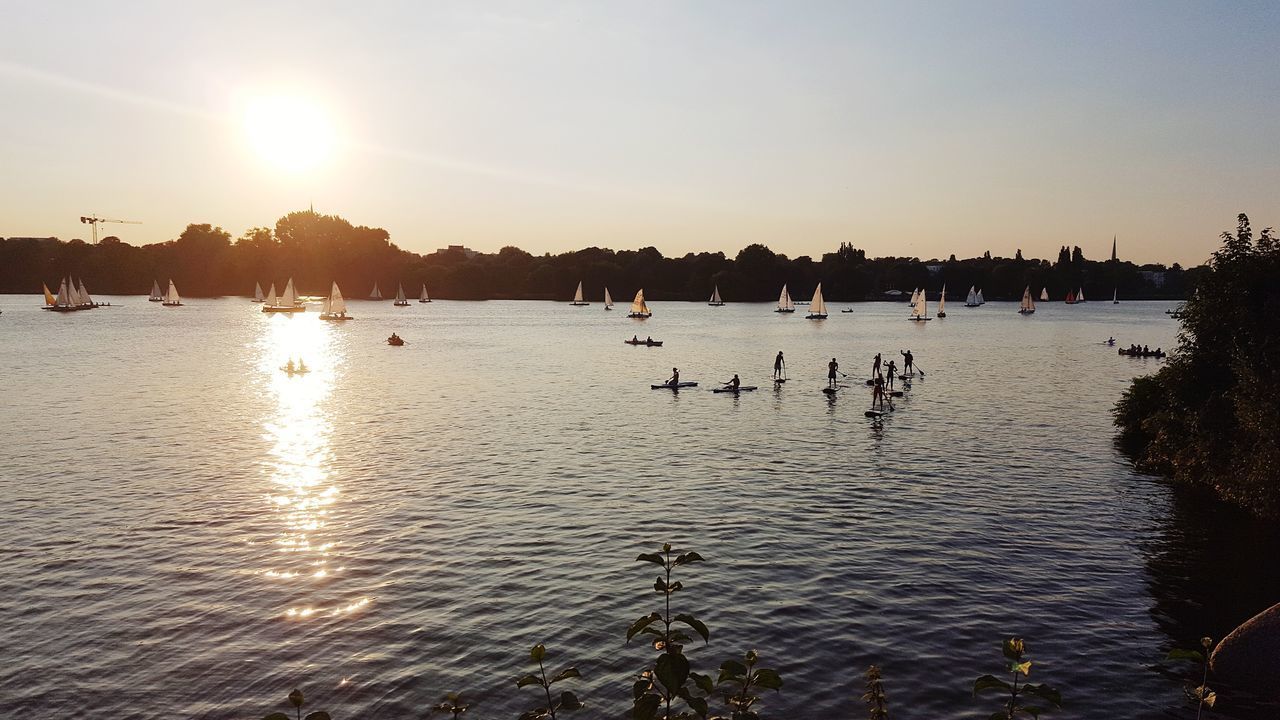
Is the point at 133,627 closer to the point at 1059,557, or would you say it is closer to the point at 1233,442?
the point at 1059,557

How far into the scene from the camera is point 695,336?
5945 inches

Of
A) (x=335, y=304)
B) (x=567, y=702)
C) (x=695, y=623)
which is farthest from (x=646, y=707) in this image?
(x=335, y=304)

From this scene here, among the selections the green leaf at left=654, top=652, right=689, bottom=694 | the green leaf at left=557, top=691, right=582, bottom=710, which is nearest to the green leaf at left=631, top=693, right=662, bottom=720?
the green leaf at left=654, top=652, right=689, bottom=694

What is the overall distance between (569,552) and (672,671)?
743 inches

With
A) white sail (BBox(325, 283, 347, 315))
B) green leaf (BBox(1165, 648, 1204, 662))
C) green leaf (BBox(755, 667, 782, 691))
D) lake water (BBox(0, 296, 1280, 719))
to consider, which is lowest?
lake water (BBox(0, 296, 1280, 719))

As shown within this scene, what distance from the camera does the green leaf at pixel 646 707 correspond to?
25.4ft

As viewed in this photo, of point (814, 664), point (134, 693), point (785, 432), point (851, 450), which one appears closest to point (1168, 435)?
point (851, 450)

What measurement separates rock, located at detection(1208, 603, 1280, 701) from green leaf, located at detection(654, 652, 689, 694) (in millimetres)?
16210

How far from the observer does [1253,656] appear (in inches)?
715

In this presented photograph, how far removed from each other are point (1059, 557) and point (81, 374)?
85658 millimetres

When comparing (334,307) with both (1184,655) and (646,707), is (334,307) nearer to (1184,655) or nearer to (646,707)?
(646,707)

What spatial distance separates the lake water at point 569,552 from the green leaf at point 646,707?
9.36 metres

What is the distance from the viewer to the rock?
17.8 metres

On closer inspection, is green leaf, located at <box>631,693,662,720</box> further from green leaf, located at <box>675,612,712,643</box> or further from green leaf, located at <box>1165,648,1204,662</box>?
green leaf, located at <box>1165,648,1204,662</box>
